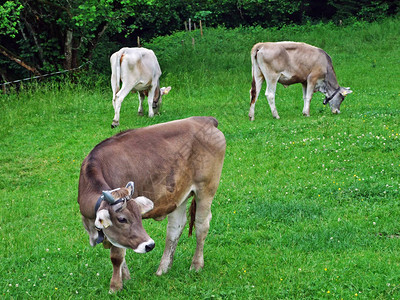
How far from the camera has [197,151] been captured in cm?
605

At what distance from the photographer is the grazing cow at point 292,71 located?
48.2 feet

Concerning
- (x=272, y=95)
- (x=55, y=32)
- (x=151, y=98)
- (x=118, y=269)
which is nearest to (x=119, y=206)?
(x=118, y=269)

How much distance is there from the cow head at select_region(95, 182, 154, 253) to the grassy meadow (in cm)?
100

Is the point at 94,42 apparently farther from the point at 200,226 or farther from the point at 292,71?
the point at 200,226

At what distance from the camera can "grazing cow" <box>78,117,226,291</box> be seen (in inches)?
197

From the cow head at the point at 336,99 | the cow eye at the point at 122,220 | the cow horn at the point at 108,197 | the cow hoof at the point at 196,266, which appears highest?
the cow horn at the point at 108,197

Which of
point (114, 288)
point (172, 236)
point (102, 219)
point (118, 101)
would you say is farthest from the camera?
point (118, 101)

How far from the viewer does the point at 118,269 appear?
560 centimetres

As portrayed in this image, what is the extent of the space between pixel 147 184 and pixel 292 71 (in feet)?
33.4

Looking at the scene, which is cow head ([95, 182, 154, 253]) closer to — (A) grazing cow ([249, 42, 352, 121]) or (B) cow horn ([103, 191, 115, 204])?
(B) cow horn ([103, 191, 115, 204])

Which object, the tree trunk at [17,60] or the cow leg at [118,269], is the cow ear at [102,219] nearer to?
the cow leg at [118,269]

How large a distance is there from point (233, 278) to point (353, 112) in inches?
381

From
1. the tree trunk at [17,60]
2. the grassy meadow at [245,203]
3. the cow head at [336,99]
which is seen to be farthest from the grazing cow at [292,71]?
the tree trunk at [17,60]

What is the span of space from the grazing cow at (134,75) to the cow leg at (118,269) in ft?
29.4
